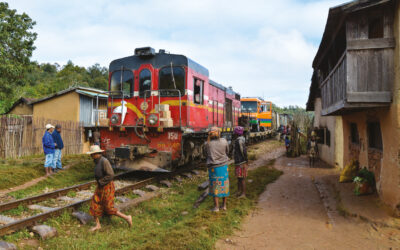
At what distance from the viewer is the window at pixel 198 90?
959 cm

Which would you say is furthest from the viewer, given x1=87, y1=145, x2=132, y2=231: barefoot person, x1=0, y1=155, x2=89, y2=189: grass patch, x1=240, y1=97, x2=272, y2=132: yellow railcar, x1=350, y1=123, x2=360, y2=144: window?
x1=240, y1=97, x2=272, y2=132: yellow railcar

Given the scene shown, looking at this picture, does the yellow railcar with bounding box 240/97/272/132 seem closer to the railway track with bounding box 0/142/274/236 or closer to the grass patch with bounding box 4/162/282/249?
the railway track with bounding box 0/142/274/236

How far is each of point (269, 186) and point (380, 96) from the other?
3865mm

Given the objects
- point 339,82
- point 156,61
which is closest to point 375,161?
point 339,82

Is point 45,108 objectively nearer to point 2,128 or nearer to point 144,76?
point 2,128

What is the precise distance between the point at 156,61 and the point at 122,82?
4.71 feet

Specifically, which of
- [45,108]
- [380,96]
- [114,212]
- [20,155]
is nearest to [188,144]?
[114,212]

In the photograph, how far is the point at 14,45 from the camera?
764 inches

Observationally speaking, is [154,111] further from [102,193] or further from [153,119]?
[102,193]

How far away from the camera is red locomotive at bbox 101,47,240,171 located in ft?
28.0

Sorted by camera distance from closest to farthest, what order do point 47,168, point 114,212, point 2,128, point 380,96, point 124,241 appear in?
1. point 124,241
2. point 114,212
3. point 380,96
4. point 47,168
5. point 2,128

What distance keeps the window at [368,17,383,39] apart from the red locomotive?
494 centimetres

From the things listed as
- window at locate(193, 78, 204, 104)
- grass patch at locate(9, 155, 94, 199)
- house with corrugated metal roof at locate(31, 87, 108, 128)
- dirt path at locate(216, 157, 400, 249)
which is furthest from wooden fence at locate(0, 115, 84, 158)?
dirt path at locate(216, 157, 400, 249)

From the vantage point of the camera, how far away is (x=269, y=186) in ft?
27.3
